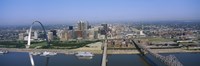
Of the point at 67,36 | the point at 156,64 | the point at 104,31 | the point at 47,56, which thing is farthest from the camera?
the point at 104,31

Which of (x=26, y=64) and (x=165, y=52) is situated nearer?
(x=26, y=64)

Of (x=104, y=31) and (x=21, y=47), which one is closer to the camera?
(x=21, y=47)

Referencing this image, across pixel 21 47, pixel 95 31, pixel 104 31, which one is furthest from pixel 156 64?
pixel 104 31

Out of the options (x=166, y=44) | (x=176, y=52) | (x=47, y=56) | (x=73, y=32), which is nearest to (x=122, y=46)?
(x=166, y=44)

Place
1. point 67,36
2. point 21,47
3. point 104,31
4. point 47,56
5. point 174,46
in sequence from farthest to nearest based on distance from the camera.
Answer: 1. point 104,31
2. point 67,36
3. point 21,47
4. point 174,46
5. point 47,56

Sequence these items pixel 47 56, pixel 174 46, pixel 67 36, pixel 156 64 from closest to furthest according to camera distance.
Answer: pixel 156 64, pixel 47 56, pixel 174 46, pixel 67 36

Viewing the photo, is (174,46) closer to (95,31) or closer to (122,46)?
(122,46)

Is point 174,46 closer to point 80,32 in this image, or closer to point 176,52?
point 176,52

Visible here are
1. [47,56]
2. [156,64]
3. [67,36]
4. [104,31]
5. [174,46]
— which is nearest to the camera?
[156,64]
